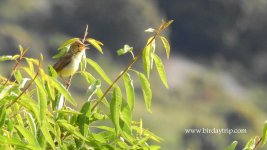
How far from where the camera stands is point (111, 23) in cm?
9631

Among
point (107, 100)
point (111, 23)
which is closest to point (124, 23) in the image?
point (111, 23)

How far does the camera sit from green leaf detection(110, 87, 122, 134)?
9.61 ft

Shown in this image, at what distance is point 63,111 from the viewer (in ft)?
9.74

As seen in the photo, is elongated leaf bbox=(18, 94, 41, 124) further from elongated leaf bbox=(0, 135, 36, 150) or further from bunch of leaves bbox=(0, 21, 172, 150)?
elongated leaf bbox=(0, 135, 36, 150)

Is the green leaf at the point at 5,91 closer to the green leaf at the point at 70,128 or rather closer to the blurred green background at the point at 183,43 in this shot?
the green leaf at the point at 70,128

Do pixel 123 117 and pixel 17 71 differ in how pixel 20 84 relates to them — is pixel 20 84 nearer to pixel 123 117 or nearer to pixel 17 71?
pixel 17 71

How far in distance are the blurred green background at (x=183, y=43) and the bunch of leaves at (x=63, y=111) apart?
237 ft

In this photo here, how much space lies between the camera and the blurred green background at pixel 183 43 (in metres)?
82.9

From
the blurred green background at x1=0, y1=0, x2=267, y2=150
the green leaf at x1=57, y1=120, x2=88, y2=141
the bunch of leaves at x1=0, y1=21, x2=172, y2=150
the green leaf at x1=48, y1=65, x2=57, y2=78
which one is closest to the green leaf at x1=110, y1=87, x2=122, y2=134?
the bunch of leaves at x1=0, y1=21, x2=172, y2=150

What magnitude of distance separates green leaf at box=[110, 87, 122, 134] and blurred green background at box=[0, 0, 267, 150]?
72429mm

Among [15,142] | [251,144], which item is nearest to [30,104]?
[15,142]

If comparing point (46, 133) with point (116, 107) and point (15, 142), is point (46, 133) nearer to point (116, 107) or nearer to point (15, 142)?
point (15, 142)

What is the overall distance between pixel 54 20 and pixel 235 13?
2094 centimetres

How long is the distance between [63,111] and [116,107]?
178 mm
